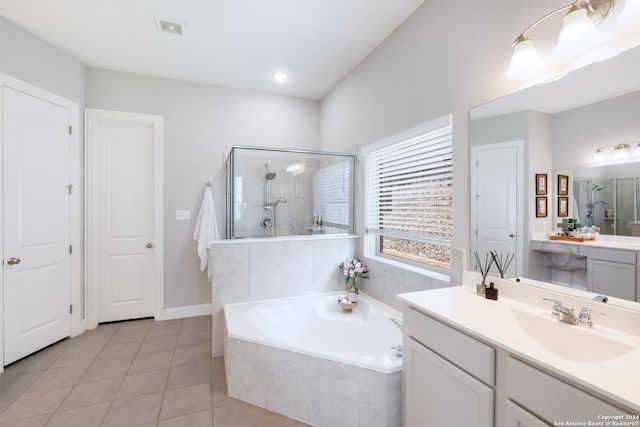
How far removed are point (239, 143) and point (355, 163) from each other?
5.24ft

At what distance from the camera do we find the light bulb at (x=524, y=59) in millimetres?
1418

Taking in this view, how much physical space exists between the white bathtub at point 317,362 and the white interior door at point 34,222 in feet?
5.86

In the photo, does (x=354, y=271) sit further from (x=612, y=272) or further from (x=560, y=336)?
(x=612, y=272)

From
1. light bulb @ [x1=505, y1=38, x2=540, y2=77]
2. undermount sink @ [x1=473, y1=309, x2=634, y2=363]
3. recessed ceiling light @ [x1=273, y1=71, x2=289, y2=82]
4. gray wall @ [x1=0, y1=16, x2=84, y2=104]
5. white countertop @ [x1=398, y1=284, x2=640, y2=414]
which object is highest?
recessed ceiling light @ [x1=273, y1=71, x2=289, y2=82]

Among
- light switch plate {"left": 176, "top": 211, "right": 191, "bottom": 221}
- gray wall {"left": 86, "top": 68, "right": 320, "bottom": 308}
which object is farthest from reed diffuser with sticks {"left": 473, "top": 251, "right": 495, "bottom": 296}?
light switch plate {"left": 176, "top": 211, "right": 191, "bottom": 221}

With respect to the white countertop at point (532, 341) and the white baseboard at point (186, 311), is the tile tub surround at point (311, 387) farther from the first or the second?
the white baseboard at point (186, 311)

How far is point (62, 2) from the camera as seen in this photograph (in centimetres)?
218

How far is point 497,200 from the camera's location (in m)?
1.68

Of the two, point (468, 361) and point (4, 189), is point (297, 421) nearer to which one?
point (468, 361)

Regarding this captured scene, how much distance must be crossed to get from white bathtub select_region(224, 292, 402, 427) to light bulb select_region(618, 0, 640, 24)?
189cm

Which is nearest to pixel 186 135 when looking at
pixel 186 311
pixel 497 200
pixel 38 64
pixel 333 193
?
pixel 38 64

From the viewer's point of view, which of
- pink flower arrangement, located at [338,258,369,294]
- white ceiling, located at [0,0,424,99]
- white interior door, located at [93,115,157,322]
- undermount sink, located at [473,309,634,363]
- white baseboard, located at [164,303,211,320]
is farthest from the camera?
white baseboard, located at [164,303,211,320]

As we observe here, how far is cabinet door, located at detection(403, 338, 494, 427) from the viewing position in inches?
44.9

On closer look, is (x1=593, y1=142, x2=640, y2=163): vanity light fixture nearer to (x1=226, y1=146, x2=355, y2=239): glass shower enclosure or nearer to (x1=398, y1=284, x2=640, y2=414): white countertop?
(x1=398, y1=284, x2=640, y2=414): white countertop
